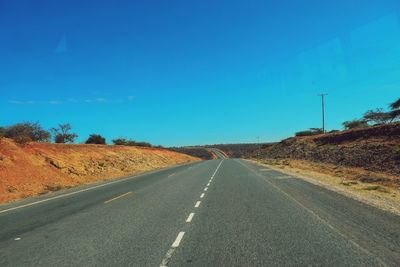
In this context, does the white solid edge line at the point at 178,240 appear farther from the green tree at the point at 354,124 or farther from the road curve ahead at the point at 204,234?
the green tree at the point at 354,124

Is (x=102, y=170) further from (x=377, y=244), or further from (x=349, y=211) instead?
(x=377, y=244)

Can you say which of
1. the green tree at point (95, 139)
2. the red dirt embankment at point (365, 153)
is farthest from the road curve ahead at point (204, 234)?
the green tree at point (95, 139)

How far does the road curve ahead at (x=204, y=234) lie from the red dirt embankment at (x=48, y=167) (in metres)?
10.4

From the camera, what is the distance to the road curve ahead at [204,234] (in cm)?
686

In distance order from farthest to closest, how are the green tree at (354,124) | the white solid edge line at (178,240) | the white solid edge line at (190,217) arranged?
1. the green tree at (354,124)
2. the white solid edge line at (190,217)
3. the white solid edge line at (178,240)

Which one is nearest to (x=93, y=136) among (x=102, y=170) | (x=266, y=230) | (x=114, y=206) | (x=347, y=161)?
(x=102, y=170)

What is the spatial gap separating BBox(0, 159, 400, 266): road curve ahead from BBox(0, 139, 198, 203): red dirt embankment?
34.1ft

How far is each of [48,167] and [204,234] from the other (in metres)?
25.8

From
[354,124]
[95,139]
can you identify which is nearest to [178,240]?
[95,139]

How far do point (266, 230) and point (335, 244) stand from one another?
5.93 ft

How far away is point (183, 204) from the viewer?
46.6 feet

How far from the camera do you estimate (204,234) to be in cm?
888

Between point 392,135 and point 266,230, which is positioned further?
point 392,135

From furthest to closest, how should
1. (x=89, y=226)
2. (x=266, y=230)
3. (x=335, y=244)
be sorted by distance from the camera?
(x=89, y=226)
(x=266, y=230)
(x=335, y=244)
